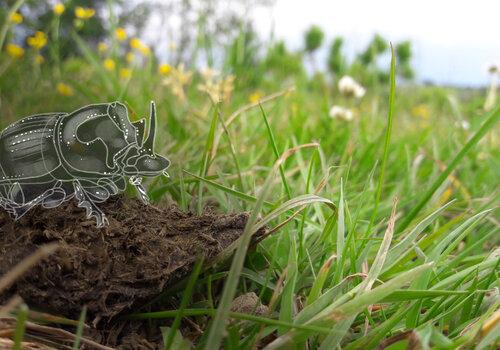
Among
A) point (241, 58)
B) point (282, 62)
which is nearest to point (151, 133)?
point (241, 58)

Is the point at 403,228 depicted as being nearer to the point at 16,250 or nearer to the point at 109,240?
the point at 109,240

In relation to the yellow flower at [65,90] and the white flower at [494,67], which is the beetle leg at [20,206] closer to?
the yellow flower at [65,90]

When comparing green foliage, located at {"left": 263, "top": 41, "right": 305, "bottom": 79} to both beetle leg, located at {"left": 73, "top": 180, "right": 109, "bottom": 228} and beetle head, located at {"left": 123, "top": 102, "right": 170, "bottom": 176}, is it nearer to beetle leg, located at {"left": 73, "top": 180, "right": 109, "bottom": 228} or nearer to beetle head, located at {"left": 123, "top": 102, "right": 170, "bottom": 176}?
beetle head, located at {"left": 123, "top": 102, "right": 170, "bottom": 176}

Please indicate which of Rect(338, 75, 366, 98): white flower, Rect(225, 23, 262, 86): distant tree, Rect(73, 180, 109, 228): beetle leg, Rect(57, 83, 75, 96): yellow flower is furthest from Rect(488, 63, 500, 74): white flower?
Rect(73, 180, 109, 228): beetle leg

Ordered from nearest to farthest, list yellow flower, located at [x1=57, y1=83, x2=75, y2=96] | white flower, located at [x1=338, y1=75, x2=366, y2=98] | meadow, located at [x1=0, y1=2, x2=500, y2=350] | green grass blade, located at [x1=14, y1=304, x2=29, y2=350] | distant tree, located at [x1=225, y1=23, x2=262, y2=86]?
green grass blade, located at [x1=14, y1=304, x2=29, y2=350] < meadow, located at [x1=0, y1=2, x2=500, y2=350] < yellow flower, located at [x1=57, y1=83, x2=75, y2=96] < white flower, located at [x1=338, y1=75, x2=366, y2=98] < distant tree, located at [x1=225, y1=23, x2=262, y2=86]

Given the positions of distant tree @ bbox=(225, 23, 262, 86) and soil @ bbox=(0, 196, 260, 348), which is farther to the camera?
distant tree @ bbox=(225, 23, 262, 86)

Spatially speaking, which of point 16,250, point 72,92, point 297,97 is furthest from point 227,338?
point 297,97
